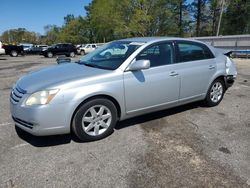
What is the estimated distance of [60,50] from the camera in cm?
2656

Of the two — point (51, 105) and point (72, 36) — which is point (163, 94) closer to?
point (51, 105)

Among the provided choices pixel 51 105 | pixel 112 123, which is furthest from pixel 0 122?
pixel 112 123

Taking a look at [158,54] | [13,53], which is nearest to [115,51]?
[158,54]

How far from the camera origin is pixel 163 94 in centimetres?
450

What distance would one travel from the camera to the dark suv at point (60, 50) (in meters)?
26.1

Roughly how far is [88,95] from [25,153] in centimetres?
118

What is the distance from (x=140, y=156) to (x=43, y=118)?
1.40 metres

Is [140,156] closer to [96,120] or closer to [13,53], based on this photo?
[96,120]

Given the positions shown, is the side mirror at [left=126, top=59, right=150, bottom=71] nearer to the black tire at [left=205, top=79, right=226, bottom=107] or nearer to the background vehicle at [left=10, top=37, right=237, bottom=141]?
the background vehicle at [left=10, top=37, right=237, bottom=141]

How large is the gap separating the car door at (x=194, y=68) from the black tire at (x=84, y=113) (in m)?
1.50

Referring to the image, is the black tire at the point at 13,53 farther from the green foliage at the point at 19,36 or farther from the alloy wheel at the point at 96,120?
the green foliage at the point at 19,36

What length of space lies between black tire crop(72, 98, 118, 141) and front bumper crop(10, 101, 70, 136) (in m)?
0.14

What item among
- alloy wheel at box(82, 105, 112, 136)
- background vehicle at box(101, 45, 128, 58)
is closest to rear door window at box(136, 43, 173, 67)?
Result: background vehicle at box(101, 45, 128, 58)

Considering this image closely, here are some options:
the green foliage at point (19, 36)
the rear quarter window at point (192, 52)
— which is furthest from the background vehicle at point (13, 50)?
the green foliage at point (19, 36)
